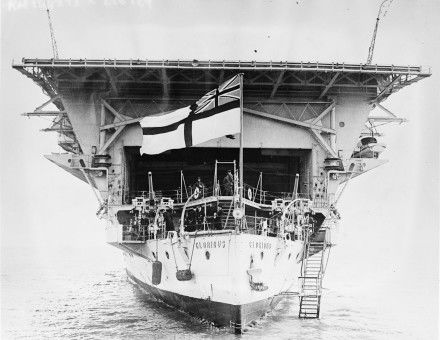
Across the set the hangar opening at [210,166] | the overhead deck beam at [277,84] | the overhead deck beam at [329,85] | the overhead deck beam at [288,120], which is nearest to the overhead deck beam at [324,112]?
the overhead deck beam at [288,120]

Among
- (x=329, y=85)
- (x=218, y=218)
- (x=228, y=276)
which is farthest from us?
(x=329, y=85)

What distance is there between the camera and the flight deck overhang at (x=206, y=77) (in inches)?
872

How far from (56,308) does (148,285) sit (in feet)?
14.3

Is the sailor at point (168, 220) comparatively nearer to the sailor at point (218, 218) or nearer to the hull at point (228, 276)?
the hull at point (228, 276)

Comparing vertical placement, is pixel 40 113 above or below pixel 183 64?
below

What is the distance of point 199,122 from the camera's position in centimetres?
1991

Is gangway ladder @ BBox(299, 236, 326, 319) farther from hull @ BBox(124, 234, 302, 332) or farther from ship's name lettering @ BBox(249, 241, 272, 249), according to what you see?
ship's name lettering @ BBox(249, 241, 272, 249)

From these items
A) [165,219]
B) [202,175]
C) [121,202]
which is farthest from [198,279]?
[202,175]

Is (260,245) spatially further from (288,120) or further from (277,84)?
(277,84)

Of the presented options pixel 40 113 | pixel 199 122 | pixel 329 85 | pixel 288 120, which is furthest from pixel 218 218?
pixel 40 113

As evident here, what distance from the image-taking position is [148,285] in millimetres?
25188

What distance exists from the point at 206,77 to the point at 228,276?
8.84 meters

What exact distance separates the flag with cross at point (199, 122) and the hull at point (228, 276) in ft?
11.4

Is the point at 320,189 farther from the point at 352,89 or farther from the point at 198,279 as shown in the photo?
the point at 198,279
